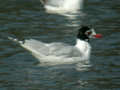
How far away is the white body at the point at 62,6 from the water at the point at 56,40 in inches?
10.2

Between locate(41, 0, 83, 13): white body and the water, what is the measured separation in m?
0.26

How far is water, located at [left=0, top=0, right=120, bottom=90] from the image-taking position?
1105 cm

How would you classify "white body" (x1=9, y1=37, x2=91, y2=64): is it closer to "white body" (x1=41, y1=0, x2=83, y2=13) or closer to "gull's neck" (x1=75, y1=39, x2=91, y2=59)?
"gull's neck" (x1=75, y1=39, x2=91, y2=59)

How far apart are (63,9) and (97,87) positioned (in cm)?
761

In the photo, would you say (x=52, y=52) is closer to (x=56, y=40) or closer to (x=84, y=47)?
(x=84, y=47)

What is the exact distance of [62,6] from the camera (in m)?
18.1

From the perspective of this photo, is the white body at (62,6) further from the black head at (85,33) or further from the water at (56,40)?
the black head at (85,33)

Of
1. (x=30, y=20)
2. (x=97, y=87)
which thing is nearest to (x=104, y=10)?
(x=30, y=20)

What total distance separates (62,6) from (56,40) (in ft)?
12.4

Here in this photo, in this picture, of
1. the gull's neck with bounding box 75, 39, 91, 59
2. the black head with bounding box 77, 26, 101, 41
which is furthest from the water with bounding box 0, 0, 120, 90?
the black head with bounding box 77, 26, 101, 41

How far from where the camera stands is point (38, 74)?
11648 millimetres

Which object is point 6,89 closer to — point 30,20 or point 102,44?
point 102,44

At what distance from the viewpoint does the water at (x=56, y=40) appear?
11047 millimetres

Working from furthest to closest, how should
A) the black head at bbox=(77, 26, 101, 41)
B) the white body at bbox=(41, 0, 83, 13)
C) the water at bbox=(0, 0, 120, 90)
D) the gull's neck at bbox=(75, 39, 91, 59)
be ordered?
the white body at bbox=(41, 0, 83, 13) → the black head at bbox=(77, 26, 101, 41) → the gull's neck at bbox=(75, 39, 91, 59) → the water at bbox=(0, 0, 120, 90)
